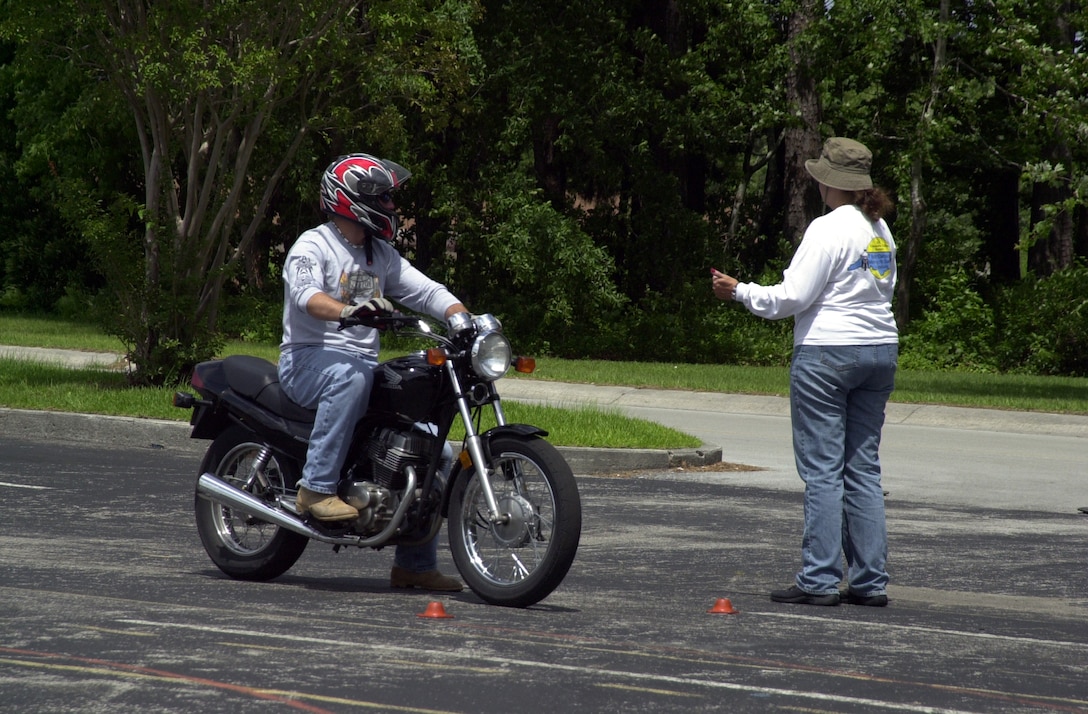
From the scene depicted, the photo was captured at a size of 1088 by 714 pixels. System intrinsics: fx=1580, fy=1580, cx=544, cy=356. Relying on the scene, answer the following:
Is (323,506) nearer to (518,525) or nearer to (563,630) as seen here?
(518,525)

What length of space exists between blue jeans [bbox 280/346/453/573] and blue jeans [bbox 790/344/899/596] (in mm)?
1549

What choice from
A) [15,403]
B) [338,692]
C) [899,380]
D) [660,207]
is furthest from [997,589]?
[660,207]

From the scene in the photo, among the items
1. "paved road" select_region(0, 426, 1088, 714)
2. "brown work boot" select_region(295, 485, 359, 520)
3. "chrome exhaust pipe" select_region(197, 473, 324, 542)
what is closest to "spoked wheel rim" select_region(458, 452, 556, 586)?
"paved road" select_region(0, 426, 1088, 714)

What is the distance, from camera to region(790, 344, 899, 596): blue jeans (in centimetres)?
671

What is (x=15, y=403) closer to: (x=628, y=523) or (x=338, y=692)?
(x=628, y=523)

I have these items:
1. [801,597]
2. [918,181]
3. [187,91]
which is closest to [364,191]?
[801,597]

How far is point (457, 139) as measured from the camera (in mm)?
31406

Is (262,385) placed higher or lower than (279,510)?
higher

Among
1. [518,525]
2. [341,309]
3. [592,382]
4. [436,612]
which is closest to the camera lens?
[436,612]

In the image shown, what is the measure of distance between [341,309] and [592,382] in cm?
1470

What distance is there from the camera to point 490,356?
641 cm

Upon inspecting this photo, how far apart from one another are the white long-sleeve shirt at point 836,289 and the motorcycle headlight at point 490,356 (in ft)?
3.50

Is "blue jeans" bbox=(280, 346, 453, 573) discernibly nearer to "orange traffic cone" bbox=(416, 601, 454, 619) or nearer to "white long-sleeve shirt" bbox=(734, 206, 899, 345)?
"orange traffic cone" bbox=(416, 601, 454, 619)

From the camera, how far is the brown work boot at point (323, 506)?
6.58 meters
